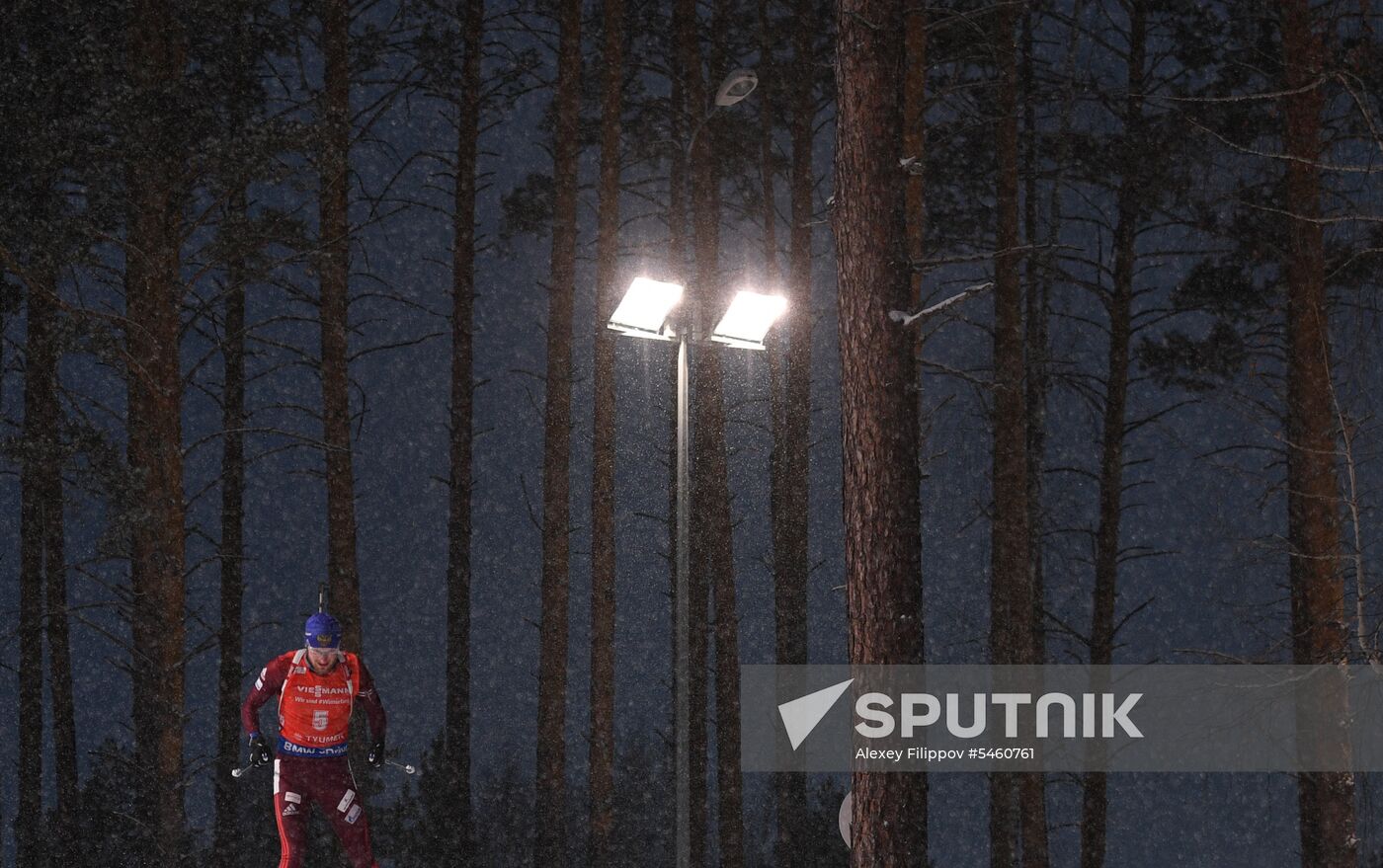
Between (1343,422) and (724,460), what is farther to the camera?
(724,460)

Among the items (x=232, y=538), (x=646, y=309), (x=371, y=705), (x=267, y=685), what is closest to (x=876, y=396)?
(x=646, y=309)

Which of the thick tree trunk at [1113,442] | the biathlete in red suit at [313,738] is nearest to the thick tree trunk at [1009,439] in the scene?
the thick tree trunk at [1113,442]

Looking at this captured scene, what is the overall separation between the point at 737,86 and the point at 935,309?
11.3ft

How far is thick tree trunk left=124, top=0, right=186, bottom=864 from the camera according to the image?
39.0ft

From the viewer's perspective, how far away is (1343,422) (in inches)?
424

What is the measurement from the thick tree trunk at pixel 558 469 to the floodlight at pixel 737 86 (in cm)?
630

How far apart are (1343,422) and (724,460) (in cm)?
874

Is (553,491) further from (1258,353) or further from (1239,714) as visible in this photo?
(1258,353)

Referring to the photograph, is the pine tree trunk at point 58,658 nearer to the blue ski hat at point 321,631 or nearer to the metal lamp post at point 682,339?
the blue ski hat at point 321,631

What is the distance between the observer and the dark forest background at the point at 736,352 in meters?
11.7

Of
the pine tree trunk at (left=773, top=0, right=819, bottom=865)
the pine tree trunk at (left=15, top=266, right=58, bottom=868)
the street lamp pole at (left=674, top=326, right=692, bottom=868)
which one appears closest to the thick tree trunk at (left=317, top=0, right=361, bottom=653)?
the street lamp pole at (left=674, top=326, right=692, bottom=868)

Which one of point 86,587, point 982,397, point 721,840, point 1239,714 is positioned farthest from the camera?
point 86,587

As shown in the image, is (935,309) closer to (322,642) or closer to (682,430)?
(682,430)

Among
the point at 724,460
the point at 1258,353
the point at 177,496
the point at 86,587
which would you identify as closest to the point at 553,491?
the point at 724,460
